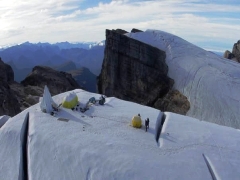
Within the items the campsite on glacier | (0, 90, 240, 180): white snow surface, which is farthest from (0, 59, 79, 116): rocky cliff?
(0, 90, 240, 180): white snow surface

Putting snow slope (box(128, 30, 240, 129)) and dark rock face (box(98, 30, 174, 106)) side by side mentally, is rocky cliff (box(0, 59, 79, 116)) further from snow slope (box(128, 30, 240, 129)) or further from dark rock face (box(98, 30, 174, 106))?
snow slope (box(128, 30, 240, 129))

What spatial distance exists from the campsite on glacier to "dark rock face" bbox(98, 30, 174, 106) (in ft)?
75.0

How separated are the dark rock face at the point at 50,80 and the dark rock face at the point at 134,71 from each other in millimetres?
11221

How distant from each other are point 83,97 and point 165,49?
30865mm

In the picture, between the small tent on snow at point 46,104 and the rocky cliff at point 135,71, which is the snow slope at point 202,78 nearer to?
the rocky cliff at point 135,71

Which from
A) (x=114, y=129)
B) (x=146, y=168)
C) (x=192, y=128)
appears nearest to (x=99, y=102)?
(x=114, y=129)

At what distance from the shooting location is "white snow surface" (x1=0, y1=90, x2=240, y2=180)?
1858cm

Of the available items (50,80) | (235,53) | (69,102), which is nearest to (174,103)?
(69,102)

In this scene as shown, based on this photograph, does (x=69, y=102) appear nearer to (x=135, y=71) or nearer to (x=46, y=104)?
(x=46, y=104)

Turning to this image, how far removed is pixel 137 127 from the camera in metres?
23.3

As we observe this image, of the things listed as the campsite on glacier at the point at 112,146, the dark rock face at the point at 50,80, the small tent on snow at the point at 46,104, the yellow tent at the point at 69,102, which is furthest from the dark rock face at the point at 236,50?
the small tent on snow at the point at 46,104

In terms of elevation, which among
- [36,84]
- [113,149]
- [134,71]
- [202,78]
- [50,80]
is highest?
[113,149]

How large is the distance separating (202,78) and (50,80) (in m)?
30.6

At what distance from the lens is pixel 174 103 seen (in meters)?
49.0
